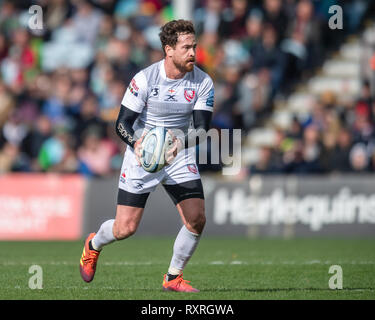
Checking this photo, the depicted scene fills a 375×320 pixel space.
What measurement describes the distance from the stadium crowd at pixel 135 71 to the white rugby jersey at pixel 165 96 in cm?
839

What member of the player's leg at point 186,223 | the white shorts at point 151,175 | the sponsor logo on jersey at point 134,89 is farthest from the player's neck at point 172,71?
the player's leg at point 186,223

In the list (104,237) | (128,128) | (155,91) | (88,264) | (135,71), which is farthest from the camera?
(135,71)

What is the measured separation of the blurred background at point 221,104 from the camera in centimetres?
1692

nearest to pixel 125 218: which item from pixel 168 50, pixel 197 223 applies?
pixel 197 223

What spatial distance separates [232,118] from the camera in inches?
724

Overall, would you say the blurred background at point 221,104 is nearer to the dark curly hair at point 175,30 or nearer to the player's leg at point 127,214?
the player's leg at point 127,214

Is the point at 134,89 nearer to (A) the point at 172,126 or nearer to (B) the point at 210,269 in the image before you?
(A) the point at 172,126

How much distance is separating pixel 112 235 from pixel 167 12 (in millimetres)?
12471

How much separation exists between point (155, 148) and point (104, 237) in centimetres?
122

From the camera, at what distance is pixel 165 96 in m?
8.98
